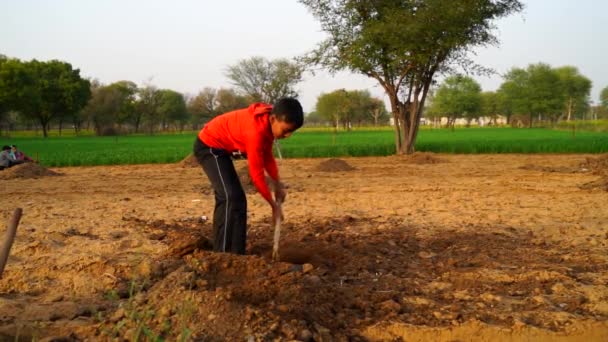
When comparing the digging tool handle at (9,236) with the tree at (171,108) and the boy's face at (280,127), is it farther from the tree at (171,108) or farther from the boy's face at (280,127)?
Answer: the tree at (171,108)

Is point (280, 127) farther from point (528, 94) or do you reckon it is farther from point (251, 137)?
point (528, 94)

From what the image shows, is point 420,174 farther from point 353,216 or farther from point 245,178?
point 353,216

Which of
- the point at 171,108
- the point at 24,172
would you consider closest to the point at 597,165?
the point at 24,172

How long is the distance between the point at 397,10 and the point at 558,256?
46.2 ft

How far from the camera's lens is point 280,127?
3816 mm

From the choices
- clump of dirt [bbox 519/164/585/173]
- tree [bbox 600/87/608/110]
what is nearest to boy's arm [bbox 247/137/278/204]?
clump of dirt [bbox 519/164/585/173]

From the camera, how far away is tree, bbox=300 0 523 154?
16547mm

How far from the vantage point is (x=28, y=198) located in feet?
28.8

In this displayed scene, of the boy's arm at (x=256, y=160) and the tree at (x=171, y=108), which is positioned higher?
the tree at (x=171, y=108)

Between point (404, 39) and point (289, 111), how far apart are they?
14.2 meters

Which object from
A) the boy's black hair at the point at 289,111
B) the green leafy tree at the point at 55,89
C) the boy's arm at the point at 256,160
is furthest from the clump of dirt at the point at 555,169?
the green leafy tree at the point at 55,89

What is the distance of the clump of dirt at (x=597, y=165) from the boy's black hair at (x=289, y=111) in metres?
A: 11.1

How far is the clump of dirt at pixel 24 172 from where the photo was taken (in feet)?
39.9

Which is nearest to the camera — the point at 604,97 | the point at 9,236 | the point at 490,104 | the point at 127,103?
the point at 9,236
